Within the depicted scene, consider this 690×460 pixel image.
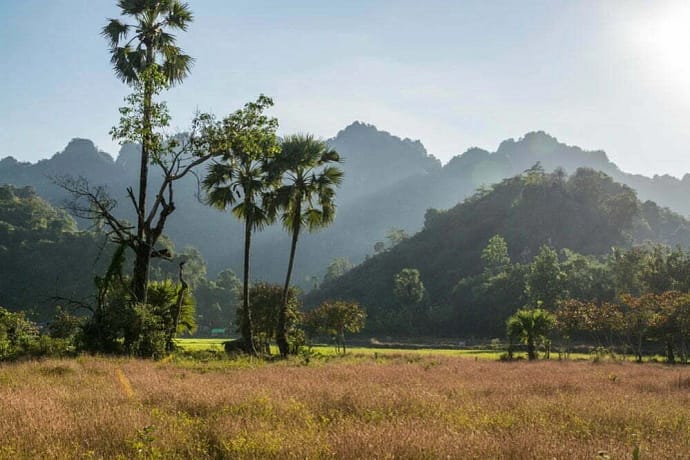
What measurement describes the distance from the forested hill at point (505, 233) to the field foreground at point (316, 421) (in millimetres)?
91040

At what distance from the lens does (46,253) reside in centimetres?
9119

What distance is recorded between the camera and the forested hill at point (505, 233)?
4400 inches

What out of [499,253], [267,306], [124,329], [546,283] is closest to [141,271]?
[124,329]

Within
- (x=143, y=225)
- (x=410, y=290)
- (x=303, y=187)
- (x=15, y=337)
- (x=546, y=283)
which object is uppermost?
(x=303, y=187)

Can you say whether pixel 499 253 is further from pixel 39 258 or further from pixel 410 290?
pixel 39 258

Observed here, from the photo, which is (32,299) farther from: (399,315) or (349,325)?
(349,325)

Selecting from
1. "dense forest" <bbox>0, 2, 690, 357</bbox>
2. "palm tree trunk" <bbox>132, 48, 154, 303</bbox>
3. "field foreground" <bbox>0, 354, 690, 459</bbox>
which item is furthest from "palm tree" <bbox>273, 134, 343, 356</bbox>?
"field foreground" <bbox>0, 354, 690, 459</bbox>

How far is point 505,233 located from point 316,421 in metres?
125

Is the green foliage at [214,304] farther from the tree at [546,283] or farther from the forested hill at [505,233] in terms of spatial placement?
the tree at [546,283]

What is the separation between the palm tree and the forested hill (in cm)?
7492

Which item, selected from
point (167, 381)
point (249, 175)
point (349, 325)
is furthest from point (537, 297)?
point (167, 381)

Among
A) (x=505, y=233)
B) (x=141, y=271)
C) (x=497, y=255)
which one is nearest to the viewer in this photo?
(x=141, y=271)

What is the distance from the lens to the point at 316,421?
7363 millimetres

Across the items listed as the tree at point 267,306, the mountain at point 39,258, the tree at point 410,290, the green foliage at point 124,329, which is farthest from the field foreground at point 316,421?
the tree at point 410,290
